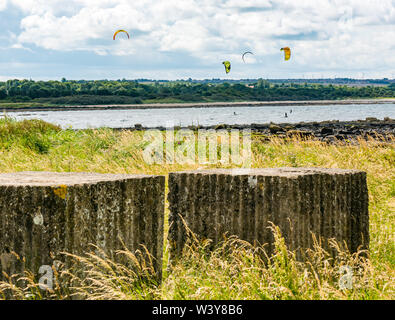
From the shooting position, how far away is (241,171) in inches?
212

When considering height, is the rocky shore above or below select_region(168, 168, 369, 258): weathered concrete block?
below

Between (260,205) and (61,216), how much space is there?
183 centimetres

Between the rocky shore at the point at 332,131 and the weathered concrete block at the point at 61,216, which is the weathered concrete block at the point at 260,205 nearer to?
the weathered concrete block at the point at 61,216

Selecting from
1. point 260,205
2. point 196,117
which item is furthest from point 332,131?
point 196,117

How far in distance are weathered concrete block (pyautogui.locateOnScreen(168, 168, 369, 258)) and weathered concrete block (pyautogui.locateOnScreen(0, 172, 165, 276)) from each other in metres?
0.72

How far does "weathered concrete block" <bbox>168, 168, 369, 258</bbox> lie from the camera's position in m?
5.17

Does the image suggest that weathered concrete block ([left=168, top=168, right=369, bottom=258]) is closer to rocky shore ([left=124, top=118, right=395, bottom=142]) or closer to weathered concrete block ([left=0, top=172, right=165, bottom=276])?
weathered concrete block ([left=0, top=172, right=165, bottom=276])

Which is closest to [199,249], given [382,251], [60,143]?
[382,251]

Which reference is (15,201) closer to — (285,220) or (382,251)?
(285,220)

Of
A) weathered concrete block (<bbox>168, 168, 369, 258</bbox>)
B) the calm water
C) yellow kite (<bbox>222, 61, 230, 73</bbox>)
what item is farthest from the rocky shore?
weathered concrete block (<bbox>168, 168, 369, 258</bbox>)

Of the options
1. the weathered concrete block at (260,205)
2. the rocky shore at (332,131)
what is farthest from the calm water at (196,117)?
the weathered concrete block at (260,205)

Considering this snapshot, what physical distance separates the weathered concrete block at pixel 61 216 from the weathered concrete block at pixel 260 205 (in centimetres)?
72
